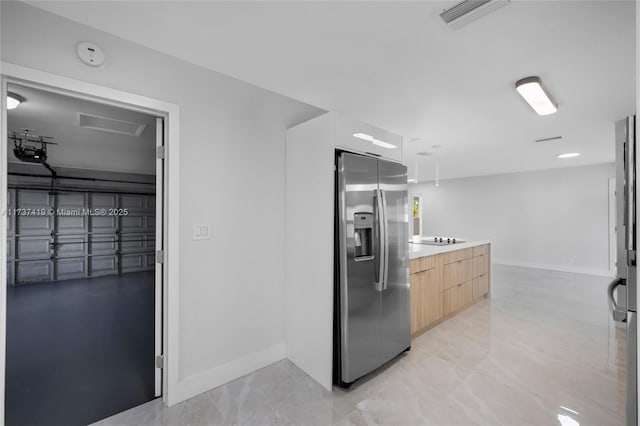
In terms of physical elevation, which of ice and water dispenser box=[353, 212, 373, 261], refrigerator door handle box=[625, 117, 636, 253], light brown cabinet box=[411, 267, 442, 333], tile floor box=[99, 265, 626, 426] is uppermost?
refrigerator door handle box=[625, 117, 636, 253]

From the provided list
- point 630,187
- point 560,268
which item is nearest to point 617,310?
point 630,187

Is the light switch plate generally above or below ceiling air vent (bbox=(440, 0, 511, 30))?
below

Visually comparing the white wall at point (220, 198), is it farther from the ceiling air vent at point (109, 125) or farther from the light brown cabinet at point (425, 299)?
the ceiling air vent at point (109, 125)

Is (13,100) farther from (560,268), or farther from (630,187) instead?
(560,268)

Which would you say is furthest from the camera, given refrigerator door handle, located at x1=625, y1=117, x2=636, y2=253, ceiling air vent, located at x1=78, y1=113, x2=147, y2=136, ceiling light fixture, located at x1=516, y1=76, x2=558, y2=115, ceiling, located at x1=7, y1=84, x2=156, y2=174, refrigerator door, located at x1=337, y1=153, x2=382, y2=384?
ceiling air vent, located at x1=78, y1=113, x2=147, y2=136

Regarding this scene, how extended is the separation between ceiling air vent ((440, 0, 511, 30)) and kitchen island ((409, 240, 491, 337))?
207 centimetres

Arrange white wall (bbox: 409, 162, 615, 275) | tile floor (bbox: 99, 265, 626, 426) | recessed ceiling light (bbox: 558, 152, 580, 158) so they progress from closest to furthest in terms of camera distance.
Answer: tile floor (bbox: 99, 265, 626, 426) → recessed ceiling light (bbox: 558, 152, 580, 158) → white wall (bbox: 409, 162, 615, 275)

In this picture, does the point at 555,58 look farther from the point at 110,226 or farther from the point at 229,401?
the point at 110,226

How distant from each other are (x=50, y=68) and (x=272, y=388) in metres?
2.57

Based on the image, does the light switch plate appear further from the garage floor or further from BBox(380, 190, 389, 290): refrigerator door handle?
BBox(380, 190, 389, 290): refrigerator door handle

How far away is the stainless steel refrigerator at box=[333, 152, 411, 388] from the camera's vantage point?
219 centimetres

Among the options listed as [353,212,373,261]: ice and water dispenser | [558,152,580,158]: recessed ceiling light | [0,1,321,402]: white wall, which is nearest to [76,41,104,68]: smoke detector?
[0,1,321,402]: white wall

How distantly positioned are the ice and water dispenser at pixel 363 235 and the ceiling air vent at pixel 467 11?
1393mm

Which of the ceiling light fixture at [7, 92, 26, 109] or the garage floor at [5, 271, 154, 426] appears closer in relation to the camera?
the garage floor at [5, 271, 154, 426]
